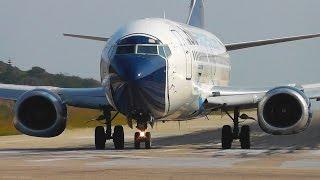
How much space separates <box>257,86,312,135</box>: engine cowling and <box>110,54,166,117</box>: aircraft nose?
310 cm

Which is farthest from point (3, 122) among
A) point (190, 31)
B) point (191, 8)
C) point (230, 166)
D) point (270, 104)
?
point (230, 166)

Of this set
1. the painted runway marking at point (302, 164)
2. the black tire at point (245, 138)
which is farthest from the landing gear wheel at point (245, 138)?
the painted runway marking at point (302, 164)

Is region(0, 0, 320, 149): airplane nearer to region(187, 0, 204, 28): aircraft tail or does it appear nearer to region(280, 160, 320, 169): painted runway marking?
region(280, 160, 320, 169): painted runway marking

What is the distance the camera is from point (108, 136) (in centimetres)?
2856

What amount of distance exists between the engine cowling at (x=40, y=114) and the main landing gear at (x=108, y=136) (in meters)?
1.48

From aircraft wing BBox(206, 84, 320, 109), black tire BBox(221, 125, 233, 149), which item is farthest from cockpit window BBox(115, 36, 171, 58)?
black tire BBox(221, 125, 233, 149)

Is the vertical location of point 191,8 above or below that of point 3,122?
above

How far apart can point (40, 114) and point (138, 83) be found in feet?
15.9

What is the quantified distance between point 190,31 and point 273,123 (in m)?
6.26

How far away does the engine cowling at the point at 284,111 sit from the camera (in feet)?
83.0

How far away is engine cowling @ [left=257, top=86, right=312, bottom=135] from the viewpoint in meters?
25.3

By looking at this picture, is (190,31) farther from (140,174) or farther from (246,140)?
(140,174)

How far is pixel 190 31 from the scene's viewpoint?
30844 millimetres

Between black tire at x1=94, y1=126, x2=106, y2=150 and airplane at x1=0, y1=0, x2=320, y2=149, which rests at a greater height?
airplane at x1=0, y1=0, x2=320, y2=149
